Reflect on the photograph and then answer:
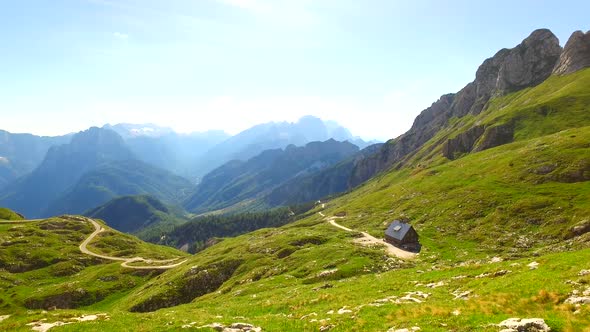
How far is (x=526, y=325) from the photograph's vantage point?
759 inches

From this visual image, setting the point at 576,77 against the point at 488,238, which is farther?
the point at 576,77

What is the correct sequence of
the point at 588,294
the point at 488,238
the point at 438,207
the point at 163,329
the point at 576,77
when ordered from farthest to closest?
the point at 576,77 → the point at 438,207 → the point at 488,238 → the point at 163,329 → the point at 588,294

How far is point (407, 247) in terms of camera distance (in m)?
71.8

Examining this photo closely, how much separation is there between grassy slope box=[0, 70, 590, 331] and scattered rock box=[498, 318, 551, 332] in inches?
25.7

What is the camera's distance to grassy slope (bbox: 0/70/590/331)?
83.4ft

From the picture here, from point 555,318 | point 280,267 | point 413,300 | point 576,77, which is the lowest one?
point 280,267

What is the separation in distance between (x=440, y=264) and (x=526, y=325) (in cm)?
3744

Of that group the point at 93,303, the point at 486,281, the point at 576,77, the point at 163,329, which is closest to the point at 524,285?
the point at 486,281

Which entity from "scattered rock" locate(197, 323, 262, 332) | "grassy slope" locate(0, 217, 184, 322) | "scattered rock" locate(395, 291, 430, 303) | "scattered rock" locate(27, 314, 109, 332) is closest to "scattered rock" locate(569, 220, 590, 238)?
"scattered rock" locate(395, 291, 430, 303)

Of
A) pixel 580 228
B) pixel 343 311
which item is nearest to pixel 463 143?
pixel 580 228

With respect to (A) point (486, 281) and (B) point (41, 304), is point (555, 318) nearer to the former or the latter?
(A) point (486, 281)

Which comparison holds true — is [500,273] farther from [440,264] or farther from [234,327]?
[234,327]

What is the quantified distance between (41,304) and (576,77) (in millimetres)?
244044

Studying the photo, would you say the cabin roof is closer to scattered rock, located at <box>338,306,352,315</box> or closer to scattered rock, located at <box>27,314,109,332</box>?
scattered rock, located at <box>338,306,352,315</box>
